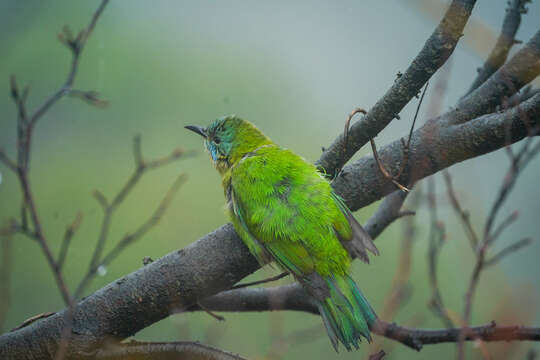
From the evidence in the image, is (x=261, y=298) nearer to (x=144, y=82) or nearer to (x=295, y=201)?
(x=295, y=201)

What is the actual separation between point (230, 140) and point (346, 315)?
1.09 meters

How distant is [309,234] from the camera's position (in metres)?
1.64

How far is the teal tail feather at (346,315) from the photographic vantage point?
4.90 ft

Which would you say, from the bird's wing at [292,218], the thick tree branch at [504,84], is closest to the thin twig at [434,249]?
the bird's wing at [292,218]

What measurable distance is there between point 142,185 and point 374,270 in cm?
188

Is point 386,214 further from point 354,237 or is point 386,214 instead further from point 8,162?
point 8,162

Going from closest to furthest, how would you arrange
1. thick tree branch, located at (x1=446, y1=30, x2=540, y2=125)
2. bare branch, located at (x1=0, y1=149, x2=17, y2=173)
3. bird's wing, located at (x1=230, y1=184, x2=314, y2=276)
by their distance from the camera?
1. bare branch, located at (x1=0, y1=149, x2=17, y2=173)
2. bird's wing, located at (x1=230, y1=184, x2=314, y2=276)
3. thick tree branch, located at (x1=446, y1=30, x2=540, y2=125)

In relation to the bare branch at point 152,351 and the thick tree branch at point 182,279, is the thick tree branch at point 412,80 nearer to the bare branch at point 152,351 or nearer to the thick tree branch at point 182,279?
the thick tree branch at point 182,279

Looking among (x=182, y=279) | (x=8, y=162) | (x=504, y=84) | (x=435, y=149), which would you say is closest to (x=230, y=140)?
(x=182, y=279)

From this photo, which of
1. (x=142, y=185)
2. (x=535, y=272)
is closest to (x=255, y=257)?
(x=142, y=185)

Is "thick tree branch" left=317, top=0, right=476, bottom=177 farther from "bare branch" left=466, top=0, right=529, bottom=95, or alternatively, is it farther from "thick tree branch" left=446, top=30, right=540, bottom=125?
"bare branch" left=466, top=0, right=529, bottom=95

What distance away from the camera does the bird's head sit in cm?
223

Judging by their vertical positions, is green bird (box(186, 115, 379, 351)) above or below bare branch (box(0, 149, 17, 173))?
below

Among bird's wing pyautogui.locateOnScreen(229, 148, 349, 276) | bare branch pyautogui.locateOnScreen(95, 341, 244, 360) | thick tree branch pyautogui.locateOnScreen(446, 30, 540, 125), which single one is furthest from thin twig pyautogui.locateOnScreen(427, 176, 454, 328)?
bare branch pyautogui.locateOnScreen(95, 341, 244, 360)
